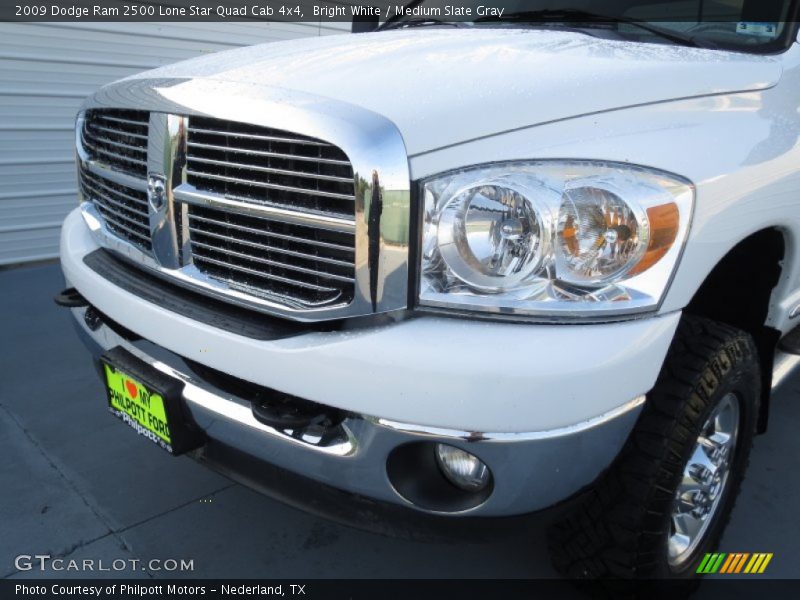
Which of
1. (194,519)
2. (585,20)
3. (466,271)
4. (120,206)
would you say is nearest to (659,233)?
(466,271)

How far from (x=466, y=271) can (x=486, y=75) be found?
20.8 inches

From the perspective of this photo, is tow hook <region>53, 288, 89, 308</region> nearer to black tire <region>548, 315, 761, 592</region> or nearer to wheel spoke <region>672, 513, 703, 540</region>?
black tire <region>548, 315, 761, 592</region>

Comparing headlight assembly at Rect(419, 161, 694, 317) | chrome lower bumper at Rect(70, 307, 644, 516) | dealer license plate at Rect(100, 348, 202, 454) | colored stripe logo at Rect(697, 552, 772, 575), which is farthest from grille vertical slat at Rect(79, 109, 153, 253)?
colored stripe logo at Rect(697, 552, 772, 575)

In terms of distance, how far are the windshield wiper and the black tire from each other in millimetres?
895

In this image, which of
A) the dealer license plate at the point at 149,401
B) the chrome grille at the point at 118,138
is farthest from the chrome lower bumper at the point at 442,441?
the chrome grille at the point at 118,138

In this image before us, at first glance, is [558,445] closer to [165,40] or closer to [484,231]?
[484,231]

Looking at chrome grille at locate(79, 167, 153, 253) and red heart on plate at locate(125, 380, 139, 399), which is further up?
chrome grille at locate(79, 167, 153, 253)

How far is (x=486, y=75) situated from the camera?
1711mm

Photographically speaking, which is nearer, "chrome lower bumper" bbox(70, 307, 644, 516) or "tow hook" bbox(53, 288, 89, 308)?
"chrome lower bumper" bbox(70, 307, 644, 516)

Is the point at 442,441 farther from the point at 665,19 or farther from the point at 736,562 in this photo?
the point at 665,19

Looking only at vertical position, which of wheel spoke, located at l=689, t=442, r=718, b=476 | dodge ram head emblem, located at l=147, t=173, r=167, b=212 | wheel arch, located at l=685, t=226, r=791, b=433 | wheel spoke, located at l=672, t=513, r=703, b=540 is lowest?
wheel spoke, located at l=672, t=513, r=703, b=540

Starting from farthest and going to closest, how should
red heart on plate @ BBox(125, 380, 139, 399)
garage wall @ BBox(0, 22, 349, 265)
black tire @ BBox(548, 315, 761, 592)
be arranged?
garage wall @ BBox(0, 22, 349, 265)
red heart on plate @ BBox(125, 380, 139, 399)
black tire @ BBox(548, 315, 761, 592)

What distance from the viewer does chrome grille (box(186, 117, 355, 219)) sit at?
5.08 feet

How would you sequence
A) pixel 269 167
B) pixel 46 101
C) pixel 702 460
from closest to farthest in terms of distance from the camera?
pixel 269 167, pixel 702 460, pixel 46 101
